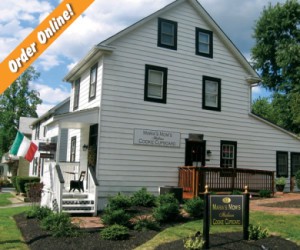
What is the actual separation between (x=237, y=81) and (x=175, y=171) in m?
5.72

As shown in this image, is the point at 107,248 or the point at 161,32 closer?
the point at 107,248

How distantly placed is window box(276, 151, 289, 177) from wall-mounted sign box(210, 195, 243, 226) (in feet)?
37.8

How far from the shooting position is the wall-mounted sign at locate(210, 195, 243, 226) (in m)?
8.73

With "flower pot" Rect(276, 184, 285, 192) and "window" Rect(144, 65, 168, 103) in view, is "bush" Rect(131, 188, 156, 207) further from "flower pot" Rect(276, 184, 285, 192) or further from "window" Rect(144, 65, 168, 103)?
"flower pot" Rect(276, 184, 285, 192)

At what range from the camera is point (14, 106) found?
55969 mm

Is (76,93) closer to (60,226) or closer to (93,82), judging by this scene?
(93,82)

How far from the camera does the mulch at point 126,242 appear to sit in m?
8.40

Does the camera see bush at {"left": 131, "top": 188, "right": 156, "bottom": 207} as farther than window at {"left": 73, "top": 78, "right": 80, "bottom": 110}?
No

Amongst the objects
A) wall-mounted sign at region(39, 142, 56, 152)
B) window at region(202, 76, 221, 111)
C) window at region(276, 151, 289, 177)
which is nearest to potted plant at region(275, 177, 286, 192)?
window at region(276, 151, 289, 177)

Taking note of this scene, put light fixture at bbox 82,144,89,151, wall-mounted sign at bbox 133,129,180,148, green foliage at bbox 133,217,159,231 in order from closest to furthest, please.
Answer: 1. green foliage at bbox 133,217,159,231
2. wall-mounted sign at bbox 133,129,180,148
3. light fixture at bbox 82,144,89,151

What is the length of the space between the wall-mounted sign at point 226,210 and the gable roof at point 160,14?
831 cm

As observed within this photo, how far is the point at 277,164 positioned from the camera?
770 inches

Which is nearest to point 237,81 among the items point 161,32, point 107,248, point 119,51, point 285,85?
point 161,32

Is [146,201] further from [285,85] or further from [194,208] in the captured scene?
[285,85]
